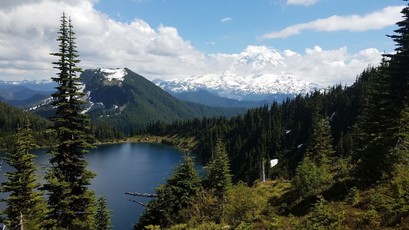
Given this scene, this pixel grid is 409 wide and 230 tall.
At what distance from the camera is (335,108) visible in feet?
574

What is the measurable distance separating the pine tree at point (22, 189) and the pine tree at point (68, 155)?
5.94m

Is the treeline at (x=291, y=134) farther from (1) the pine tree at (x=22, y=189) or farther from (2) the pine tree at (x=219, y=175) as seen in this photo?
(1) the pine tree at (x=22, y=189)

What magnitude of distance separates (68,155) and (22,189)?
865 cm

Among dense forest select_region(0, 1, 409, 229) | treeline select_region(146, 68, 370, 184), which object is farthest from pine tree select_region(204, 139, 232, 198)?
treeline select_region(146, 68, 370, 184)

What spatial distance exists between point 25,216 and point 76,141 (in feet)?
35.4

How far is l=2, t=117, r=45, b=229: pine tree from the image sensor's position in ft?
104

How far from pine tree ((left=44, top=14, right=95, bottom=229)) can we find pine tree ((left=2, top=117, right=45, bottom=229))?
5941 millimetres

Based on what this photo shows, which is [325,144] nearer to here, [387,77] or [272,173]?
[387,77]

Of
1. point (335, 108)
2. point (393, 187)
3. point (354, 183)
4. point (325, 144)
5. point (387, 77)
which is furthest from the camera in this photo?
point (335, 108)

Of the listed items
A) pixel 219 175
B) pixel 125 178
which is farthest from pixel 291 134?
pixel 219 175

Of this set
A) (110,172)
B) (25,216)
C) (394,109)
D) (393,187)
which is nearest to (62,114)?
(25,216)

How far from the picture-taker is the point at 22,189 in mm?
32406

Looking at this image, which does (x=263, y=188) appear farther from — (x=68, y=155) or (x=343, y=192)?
(x=68, y=155)

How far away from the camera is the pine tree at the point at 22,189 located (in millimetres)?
31834
